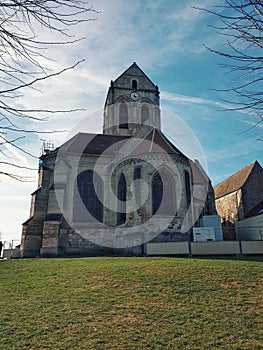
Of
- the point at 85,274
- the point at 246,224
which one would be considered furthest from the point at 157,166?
the point at 246,224

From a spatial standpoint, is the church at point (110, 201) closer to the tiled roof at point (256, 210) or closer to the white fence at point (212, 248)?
the white fence at point (212, 248)

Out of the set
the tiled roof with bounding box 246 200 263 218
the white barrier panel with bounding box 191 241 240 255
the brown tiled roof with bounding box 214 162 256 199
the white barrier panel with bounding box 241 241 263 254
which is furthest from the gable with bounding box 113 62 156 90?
the white barrier panel with bounding box 241 241 263 254

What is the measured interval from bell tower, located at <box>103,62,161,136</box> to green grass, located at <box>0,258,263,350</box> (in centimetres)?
2008

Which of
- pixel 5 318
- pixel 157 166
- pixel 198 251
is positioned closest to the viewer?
pixel 5 318

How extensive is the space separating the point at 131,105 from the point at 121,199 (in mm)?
12811

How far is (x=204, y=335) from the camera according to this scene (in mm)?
5562

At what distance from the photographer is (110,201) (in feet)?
69.9

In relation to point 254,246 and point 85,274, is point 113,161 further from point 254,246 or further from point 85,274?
point 85,274

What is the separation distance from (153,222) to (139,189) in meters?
2.37

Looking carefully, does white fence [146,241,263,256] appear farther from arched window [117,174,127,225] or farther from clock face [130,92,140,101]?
clock face [130,92,140,101]

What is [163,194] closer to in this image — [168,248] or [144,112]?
[168,248]

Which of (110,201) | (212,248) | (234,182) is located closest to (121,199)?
(110,201)

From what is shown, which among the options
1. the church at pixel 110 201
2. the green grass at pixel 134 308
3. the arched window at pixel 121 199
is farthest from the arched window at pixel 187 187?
the green grass at pixel 134 308

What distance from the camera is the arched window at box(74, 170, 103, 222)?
68.2 feet
